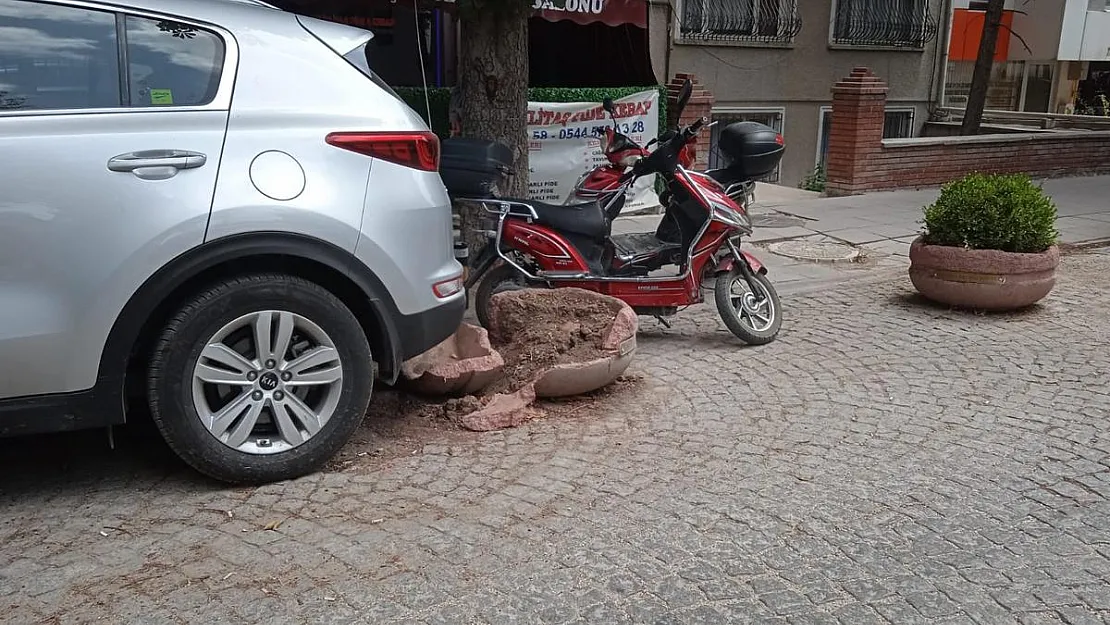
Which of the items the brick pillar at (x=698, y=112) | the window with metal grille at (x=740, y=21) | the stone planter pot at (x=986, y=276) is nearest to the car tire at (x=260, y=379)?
the stone planter pot at (x=986, y=276)

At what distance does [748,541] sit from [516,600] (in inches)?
36.7

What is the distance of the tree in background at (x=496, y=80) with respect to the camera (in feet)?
21.9

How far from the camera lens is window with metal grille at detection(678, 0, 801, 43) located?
14.0 metres

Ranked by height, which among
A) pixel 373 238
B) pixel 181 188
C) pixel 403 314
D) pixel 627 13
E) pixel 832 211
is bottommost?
pixel 832 211

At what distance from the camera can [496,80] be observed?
22.3 feet

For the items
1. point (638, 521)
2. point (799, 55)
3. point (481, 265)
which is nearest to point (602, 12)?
point (799, 55)

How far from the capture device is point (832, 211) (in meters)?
11.6

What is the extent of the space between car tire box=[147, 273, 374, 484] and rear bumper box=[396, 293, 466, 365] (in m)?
0.20

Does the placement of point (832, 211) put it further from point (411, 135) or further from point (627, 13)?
point (411, 135)

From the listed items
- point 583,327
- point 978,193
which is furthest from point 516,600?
point 978,193

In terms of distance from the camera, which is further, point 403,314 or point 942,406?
point 942,406

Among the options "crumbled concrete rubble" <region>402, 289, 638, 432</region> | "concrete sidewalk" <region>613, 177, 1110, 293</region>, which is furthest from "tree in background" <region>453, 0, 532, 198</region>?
"concrete sidewalk" <region>613, 177, 1110, 293</region>

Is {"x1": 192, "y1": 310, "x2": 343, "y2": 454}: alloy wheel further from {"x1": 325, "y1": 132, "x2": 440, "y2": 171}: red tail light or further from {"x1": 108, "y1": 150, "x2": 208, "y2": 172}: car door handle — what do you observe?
{"x1": 325, "y1": 132, "x2": 440, "y2": 171}: red tail light

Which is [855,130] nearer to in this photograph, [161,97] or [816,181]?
[816,181]
